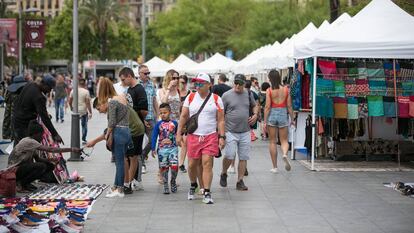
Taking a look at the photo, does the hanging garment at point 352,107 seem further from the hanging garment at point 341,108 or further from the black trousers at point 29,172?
the black trousers at point 29,172

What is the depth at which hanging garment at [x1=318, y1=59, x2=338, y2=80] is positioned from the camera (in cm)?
1428

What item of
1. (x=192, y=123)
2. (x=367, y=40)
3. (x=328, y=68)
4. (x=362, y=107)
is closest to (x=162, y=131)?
(x=192, y=123)

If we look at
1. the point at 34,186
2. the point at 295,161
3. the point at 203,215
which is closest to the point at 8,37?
the point at 295,161

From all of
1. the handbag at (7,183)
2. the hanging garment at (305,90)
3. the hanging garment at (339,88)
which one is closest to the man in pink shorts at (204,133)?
the handbag at (7,183)

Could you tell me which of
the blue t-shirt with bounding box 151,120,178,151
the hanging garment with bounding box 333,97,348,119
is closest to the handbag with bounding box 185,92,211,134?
the blue t-shirt with bounding box 151,120,178,151

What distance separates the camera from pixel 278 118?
13.4 m

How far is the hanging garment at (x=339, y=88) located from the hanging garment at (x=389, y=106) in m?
0.80

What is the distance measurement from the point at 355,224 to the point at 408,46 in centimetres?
546

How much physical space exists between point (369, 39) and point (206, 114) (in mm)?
4497

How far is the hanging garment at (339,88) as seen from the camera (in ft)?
47.2

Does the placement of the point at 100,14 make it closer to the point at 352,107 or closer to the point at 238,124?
the point at 352,107

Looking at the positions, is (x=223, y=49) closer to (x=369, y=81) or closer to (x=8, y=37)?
(x=8, y=37)

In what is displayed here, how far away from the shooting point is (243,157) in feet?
38.1

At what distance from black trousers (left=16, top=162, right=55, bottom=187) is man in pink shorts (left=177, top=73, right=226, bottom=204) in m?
2.14
